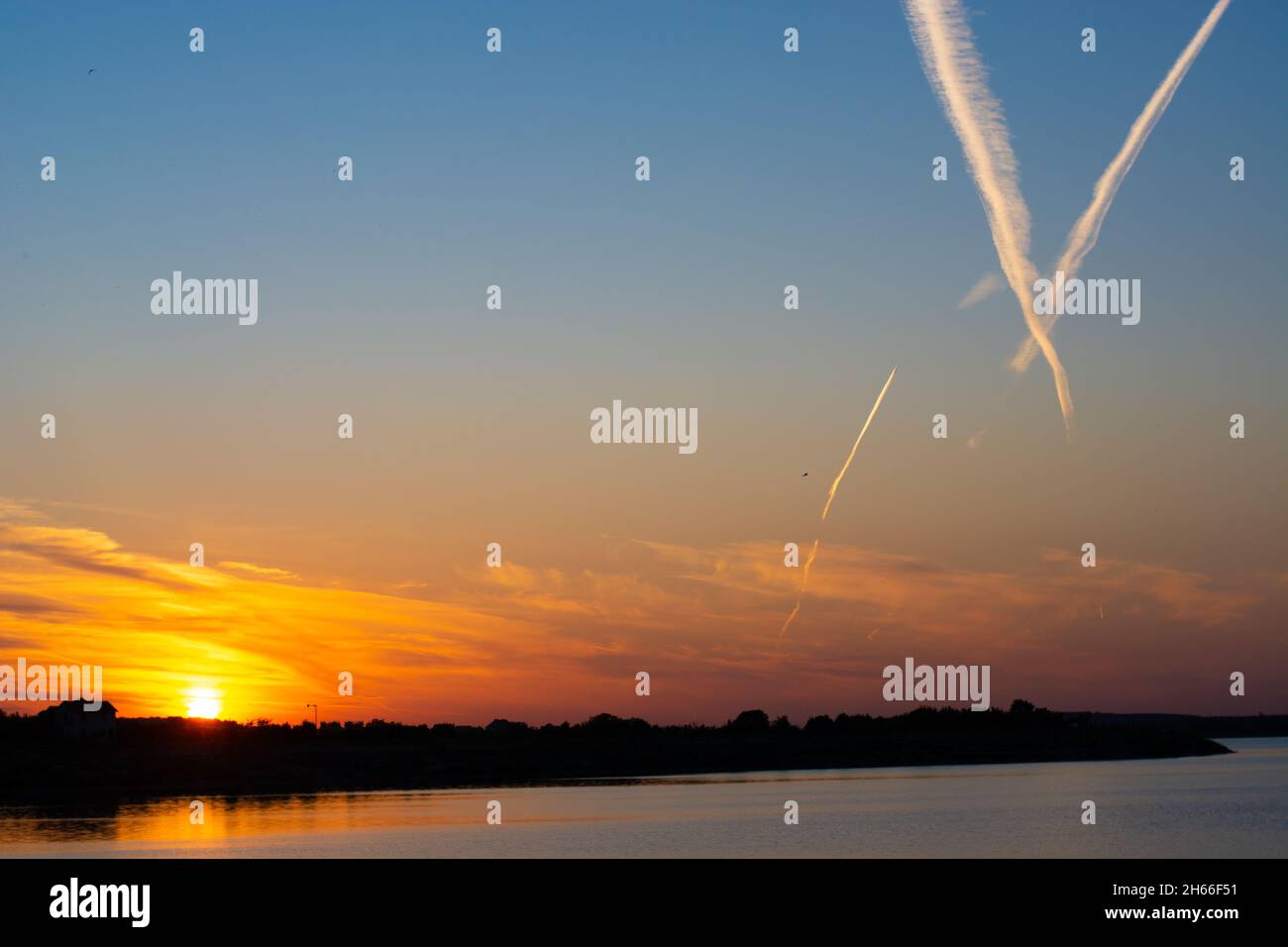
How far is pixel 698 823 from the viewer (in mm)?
69312

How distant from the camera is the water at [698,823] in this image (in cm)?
5678

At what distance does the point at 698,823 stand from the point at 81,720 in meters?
100

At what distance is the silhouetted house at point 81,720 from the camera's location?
143 meters

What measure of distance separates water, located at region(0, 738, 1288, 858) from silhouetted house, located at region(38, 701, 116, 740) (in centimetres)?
5710

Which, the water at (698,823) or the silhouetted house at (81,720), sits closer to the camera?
the water at (698,823)

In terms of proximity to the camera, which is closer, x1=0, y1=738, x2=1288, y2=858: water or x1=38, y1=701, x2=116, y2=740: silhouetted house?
x1=0, y1=738, x2=1288, y2=858: water

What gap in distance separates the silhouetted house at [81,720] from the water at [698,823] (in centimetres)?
5710

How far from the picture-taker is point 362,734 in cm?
16238

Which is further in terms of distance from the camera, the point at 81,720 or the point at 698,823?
the point at 81,720

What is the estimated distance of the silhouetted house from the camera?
143m
